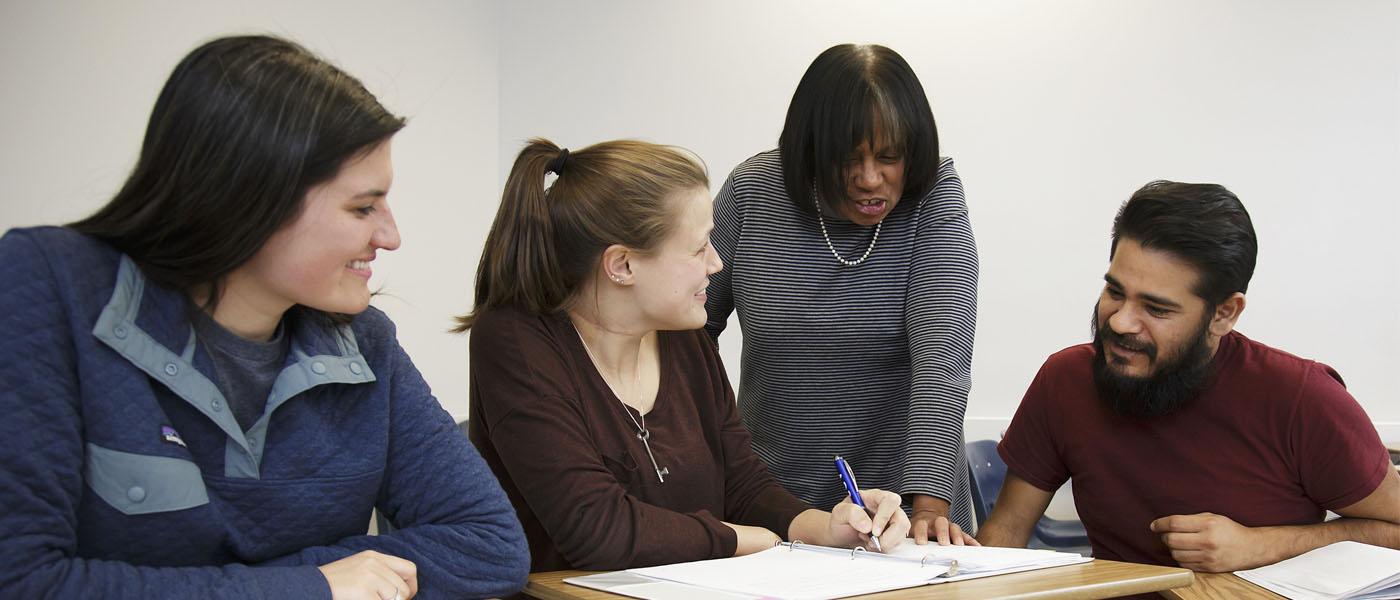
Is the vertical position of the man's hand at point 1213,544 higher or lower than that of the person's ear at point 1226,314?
lower

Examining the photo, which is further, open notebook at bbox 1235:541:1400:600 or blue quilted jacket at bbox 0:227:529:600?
open notebook at bbox 1235:541:1400:600

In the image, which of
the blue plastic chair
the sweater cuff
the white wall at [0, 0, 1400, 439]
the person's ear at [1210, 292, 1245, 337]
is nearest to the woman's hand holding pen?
the person's ear at [1210, 292, 1245, 337]

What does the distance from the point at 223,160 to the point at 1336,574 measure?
1629 millimetres

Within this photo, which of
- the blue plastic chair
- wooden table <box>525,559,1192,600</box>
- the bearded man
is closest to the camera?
wooden table <box>525,559,1192,600</box>

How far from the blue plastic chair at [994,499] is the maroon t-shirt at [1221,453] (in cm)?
71

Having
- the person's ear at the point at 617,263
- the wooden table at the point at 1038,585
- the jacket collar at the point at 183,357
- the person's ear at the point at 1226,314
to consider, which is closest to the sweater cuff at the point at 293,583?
the jacket collar at the point at 183,357

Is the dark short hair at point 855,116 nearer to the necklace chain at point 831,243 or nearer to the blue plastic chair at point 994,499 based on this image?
the necklace chain at point 831,243

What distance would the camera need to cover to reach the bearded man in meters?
2.03

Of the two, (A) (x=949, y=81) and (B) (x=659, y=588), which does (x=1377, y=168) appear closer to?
(A) (x=949, y=81)

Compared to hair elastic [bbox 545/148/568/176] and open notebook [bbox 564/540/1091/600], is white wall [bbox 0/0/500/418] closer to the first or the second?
hair elastic [bbox 545/148/568/176]

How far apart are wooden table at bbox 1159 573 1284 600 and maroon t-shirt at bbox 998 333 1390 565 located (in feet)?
0.69

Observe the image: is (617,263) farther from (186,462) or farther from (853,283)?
(186,462)

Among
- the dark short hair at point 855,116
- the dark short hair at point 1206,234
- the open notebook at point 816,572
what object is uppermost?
the dark short hair at point 855,116

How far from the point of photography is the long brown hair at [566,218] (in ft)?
6.46
